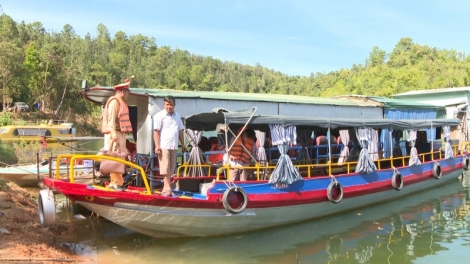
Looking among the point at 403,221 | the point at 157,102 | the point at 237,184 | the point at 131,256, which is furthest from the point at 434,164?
the point at 131,256

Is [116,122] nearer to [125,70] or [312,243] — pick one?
[312,243]

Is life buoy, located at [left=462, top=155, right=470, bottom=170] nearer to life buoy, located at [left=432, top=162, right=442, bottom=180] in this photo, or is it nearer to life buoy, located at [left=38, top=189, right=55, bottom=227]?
life buoy, located at [left=432, top=162, right=442, bottom=180]

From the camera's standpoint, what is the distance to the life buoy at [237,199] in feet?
23.3

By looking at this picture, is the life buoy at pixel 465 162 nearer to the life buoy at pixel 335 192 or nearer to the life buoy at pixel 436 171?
the life buoy at pixel 436 171

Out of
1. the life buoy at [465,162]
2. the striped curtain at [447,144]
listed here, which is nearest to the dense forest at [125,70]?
the life buoy at [465,162]

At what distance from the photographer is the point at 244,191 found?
7355 millimetres

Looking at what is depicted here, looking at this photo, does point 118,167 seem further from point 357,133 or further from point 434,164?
point 434,164

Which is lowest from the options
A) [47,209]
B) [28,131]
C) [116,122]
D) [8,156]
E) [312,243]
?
[312,243]

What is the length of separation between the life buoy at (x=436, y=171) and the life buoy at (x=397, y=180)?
2.28 metres

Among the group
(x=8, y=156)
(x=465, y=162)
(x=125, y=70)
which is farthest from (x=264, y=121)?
(x=125, y=70)

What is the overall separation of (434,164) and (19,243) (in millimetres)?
11249

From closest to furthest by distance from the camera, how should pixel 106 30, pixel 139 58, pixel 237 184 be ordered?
pixel 237 184, pixel 139 58, pixel 106 30

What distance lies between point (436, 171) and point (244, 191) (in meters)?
7.73

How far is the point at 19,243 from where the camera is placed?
5.75m
